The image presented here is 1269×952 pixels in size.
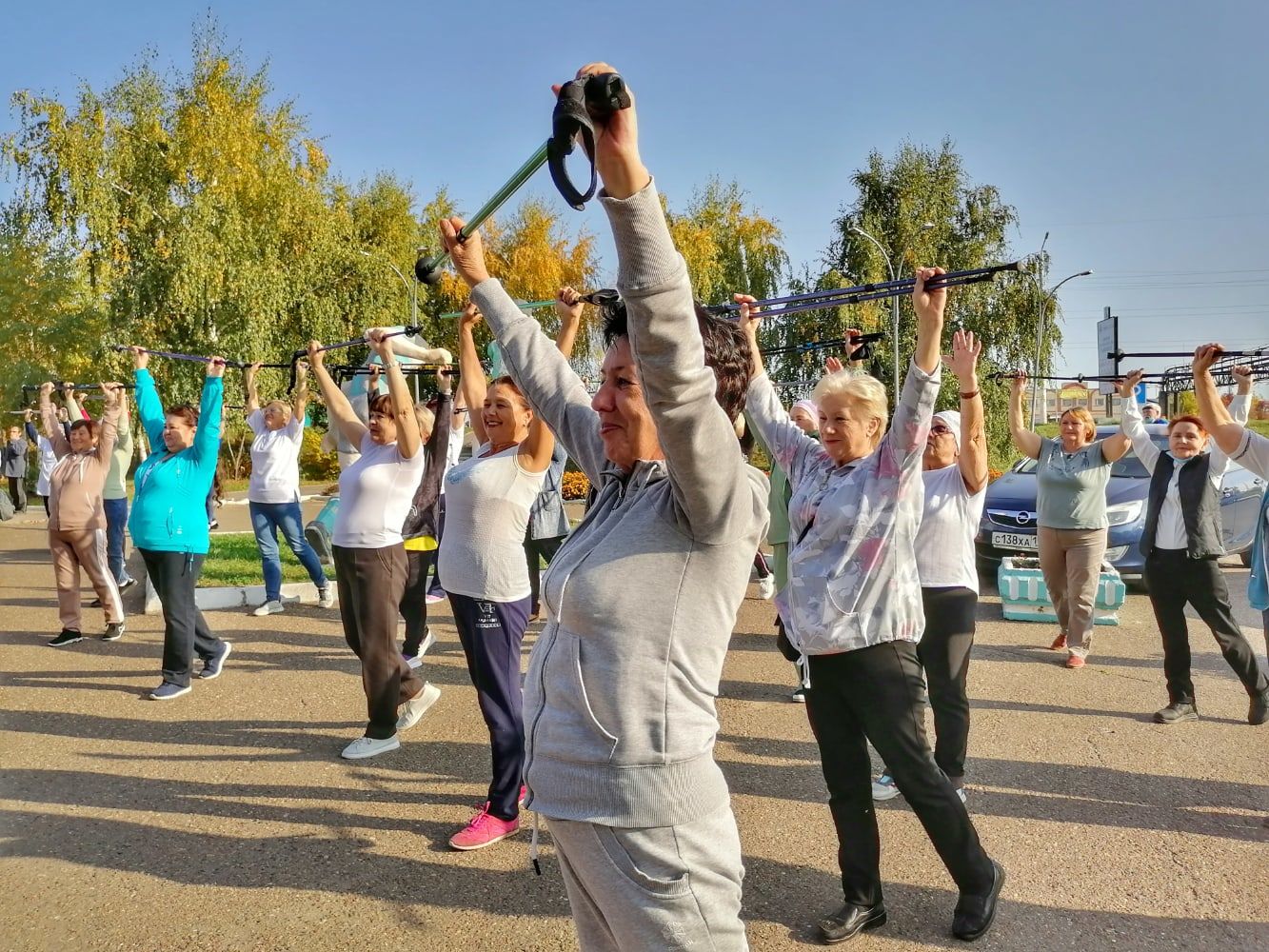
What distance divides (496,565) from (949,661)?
212 centimetres

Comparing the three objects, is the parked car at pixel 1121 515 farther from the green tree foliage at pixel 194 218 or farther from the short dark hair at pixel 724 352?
the green tree foliage at pixel 194 218

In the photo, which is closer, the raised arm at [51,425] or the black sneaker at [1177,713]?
the black sneaker at [1177,713]

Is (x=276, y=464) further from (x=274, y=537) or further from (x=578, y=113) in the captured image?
(x=578, y=113)

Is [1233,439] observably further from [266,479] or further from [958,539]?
[266,479]

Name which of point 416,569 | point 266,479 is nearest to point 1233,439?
point 416,569


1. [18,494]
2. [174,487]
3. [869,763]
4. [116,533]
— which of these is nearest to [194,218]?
[18,494]

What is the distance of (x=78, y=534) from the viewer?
354 inches

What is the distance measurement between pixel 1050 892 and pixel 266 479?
25.9ft

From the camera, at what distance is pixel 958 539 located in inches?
196

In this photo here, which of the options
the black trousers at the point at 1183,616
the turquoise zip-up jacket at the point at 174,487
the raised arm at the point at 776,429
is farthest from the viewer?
the turquoise zip-up jacket at the point at 174,487

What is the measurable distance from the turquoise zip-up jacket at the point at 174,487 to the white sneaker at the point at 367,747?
87.2 inches

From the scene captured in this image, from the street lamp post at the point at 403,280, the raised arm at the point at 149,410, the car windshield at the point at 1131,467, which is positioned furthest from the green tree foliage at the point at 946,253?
the raised arm at the point at 149,410

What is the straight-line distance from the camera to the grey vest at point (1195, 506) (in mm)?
6457

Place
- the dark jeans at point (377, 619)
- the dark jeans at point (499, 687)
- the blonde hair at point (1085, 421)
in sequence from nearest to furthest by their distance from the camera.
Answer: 1. the dark jeans at point (499, 687)
2. the dark jeans at point (377, 619)
3. the blonde hair at point (1085, 421)
